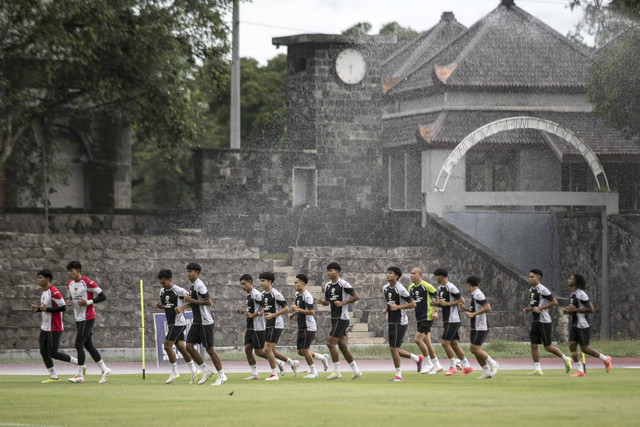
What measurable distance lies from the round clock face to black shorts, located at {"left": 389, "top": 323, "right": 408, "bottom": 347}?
2198cm

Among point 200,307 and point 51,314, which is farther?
point 51,314

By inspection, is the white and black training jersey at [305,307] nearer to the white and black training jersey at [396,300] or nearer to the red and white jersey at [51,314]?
the white and black training jersey at [396,300]

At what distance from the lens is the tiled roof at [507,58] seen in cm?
4294

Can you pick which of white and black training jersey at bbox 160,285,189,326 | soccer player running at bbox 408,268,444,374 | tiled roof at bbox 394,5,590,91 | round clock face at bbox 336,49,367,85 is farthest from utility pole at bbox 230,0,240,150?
white and black training jersey at bbox 160,285,189,326

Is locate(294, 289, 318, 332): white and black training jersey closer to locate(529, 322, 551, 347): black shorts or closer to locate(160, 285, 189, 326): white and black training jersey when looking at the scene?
locate(160, 285, 189, 326): white and black training jersey

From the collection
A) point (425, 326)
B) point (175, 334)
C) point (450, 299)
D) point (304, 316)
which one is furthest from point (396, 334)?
point (175, 334)

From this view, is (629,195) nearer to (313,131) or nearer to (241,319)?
(313,131)

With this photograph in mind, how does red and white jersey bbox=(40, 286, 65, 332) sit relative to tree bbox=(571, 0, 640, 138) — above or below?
below

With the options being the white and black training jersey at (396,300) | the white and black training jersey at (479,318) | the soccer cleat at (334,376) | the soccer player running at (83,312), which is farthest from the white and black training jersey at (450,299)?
the soccer player running at (83,312)

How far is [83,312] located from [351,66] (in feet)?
75.9

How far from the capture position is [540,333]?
22734mm

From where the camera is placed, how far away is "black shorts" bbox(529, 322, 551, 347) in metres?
22.7

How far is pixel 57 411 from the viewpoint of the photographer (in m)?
16.1

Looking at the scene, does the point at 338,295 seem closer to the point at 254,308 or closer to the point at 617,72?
the point at 254,308
